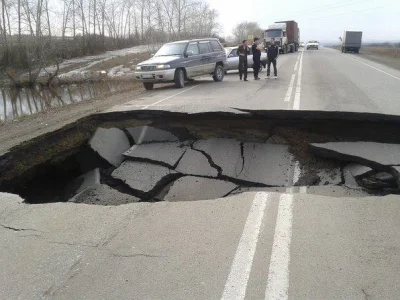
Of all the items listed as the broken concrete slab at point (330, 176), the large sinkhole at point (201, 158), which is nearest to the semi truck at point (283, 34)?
the large sinkhole at point (201, 158)

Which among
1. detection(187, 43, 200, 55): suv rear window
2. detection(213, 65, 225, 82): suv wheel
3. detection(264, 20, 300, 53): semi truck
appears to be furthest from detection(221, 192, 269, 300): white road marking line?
detection(264, 20, 300, 53): semi truck

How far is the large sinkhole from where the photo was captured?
5535 mm

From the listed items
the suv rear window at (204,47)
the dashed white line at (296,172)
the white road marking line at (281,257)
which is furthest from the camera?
the suv rear window at (204,47)

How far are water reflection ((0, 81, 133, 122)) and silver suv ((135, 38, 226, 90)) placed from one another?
7.12ft

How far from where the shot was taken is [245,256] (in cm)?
A: 295

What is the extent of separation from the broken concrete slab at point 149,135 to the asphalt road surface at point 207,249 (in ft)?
10.7

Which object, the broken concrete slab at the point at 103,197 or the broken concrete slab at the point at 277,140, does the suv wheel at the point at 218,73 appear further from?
the broken concrete slab at the point at 103,197

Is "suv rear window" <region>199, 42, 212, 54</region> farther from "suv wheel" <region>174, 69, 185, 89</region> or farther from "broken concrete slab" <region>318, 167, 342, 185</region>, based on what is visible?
"broken concrete slab" <region>318, 167, 342, 185</region>

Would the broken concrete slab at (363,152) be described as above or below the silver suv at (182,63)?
below

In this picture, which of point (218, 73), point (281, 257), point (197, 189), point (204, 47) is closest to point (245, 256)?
point (281, 257)

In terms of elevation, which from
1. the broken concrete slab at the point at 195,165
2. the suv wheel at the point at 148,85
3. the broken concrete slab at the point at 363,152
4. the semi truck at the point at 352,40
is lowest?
the broken concrete slab at the point at 195,165

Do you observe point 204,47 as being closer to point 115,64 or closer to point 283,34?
point 115,64

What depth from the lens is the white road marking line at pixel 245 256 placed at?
8.34ft

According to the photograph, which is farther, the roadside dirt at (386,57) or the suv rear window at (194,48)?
the roadside dirt at (386,57)
